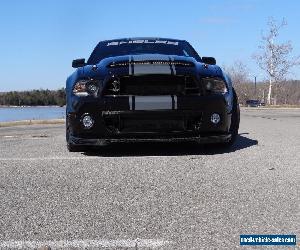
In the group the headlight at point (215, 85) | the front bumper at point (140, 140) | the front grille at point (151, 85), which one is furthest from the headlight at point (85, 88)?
the headlight at point (215, 85)

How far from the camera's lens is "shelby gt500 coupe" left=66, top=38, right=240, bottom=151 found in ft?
14.2

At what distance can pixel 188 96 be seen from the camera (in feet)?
14.3

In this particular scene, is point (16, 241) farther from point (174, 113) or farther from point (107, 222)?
point (174, 113)

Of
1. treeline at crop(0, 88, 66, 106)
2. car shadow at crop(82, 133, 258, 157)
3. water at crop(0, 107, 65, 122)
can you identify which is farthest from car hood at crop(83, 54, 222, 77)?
treeline at crop(0, 88, 66, 106)

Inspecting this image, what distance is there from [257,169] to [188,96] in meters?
1.08

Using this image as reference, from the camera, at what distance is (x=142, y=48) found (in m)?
5.97

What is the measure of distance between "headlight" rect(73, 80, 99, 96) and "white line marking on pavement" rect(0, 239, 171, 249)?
2587mm

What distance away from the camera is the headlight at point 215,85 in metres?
4.49

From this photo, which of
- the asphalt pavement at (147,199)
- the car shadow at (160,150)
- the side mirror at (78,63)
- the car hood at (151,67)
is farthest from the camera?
the side mirror at (78,63)

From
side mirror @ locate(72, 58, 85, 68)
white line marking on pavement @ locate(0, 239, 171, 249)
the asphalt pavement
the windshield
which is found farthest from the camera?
the windshield

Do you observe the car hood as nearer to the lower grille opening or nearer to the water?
the lower grille opening

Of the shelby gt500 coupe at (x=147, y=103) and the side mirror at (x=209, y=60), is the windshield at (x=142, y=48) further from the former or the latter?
the shelby gt500 coupe at (x=147, y=103)

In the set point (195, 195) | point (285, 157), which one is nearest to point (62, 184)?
point (195, 195)

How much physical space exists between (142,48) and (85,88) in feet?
5.74
